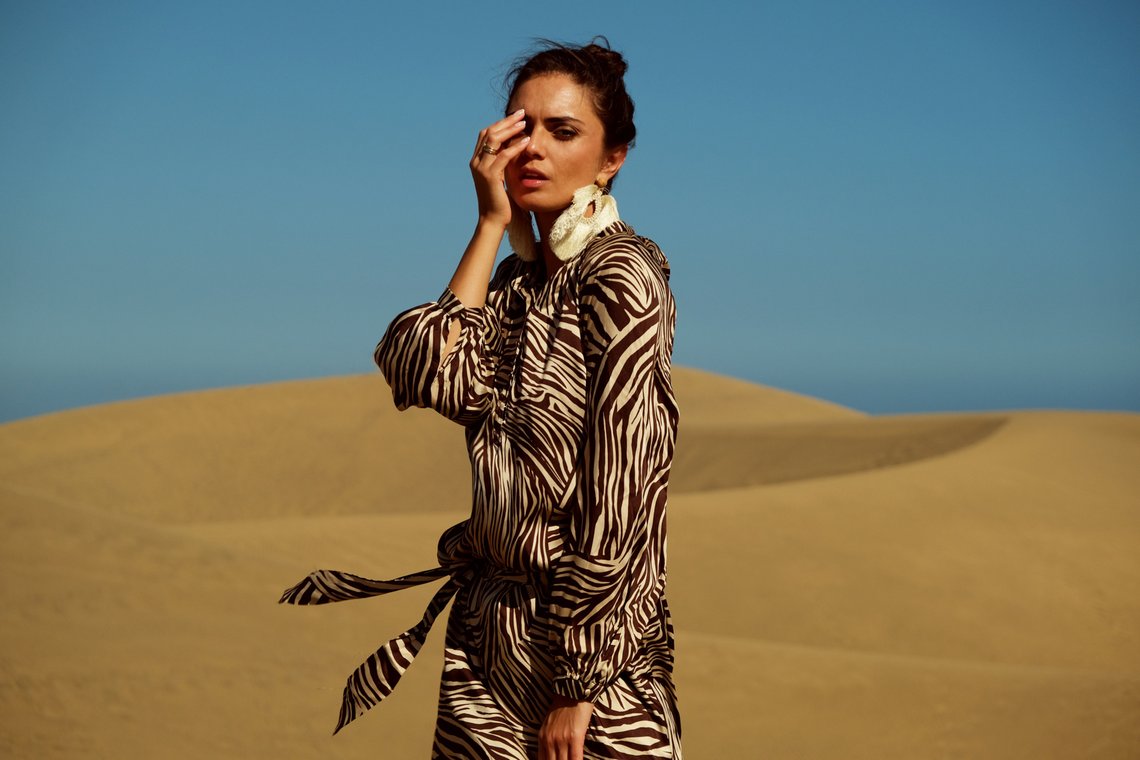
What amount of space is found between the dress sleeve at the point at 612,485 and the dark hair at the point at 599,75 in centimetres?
39

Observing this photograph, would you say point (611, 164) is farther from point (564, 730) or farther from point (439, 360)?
point (564, 730)

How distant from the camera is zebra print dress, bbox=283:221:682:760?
2.23 metres

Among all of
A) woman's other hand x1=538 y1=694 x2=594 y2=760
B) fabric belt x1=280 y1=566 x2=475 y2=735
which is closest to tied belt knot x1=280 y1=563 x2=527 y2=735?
fabric belt x1=280 y1=566 x2=475 y2=735

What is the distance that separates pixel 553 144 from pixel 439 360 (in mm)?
522

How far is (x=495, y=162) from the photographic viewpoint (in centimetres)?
245

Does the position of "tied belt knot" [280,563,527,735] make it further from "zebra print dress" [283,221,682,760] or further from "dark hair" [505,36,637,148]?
"dark hair" [505,36,637,148]

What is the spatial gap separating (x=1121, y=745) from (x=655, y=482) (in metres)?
5.27

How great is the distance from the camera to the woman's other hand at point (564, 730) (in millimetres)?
2256

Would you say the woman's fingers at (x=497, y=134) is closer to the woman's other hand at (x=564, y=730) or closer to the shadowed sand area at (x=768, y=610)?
the woman's other hand at (x=564, y=730)

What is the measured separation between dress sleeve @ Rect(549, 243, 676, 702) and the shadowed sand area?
14.3 ft

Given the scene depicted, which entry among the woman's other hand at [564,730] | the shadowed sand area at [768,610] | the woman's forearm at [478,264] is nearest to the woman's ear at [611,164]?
the woman's forearm at [478,264]

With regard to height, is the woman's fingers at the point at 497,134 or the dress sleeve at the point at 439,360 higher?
the woman's fingers at the point at 497,134

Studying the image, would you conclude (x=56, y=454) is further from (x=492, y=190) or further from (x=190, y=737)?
(x=492, y=190)

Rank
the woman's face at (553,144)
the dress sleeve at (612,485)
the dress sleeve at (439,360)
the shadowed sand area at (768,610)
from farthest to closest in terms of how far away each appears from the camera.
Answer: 1. the shadowed sand area at (768,610)
2. the woman's face at (553,144)
3. the dress sleeve at (439,360)
4. the dress sleeve at (612,485)
